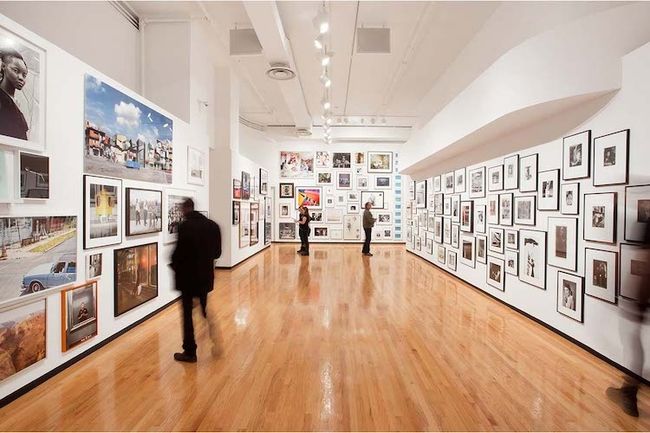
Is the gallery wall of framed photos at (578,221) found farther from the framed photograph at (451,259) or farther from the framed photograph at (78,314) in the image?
the framed photograph at (78,314)

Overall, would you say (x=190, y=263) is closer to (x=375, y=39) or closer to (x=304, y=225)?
(x=375, y=39)

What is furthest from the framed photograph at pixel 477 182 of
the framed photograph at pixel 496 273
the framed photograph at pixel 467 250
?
the framed photograph at pixel 496 273

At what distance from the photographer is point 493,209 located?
22.1 feet

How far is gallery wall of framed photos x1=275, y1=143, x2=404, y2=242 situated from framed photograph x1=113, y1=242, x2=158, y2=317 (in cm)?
1130

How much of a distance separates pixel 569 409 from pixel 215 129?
9.18 m

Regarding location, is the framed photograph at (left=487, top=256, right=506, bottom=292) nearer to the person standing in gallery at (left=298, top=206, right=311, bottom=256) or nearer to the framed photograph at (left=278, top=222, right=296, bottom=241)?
the person standing in gallery at (left=298, top=206, right=311, bottom=256)

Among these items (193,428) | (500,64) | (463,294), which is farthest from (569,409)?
(500,64)

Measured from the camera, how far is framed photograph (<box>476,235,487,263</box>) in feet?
23.1

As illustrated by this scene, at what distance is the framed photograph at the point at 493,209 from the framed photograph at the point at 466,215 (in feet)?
2.69

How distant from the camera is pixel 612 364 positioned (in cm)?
382

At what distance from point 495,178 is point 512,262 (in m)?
1.71

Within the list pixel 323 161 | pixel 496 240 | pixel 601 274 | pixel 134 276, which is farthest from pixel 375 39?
pixel 323 161

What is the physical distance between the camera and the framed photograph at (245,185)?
10.6 m

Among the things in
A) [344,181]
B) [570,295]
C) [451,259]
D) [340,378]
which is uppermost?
[344,181]
